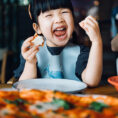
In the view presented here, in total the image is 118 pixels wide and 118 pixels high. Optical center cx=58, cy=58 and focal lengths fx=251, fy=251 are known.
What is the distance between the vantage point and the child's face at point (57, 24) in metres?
1.18

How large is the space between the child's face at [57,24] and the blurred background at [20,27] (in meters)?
1.37

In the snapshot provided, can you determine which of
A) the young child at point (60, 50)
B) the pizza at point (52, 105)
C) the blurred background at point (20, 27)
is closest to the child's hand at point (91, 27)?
the young child at point (60, 50)

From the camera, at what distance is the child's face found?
1.18 meters

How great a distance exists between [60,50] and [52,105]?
2.51ft

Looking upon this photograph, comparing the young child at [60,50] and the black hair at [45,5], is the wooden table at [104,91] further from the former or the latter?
the black hair at [45,5]

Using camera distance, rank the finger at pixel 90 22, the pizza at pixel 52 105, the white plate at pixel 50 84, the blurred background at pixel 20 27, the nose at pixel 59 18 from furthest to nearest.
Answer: the blurred background at pixel 20 27 → the nose at pixel 59 18 → the finger at pixel 90 22 → the white plate at pixel 50 84 → the pizza at pixel 52 105

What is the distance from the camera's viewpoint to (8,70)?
3510 mm

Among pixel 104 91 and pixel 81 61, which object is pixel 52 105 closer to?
pixel 104 91

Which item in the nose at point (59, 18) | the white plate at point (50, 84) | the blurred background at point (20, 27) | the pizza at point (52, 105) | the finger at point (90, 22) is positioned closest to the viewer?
the pizza at point (52, 105)

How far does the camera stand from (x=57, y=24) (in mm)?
1175

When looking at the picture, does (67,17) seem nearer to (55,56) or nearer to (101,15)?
(55,56)

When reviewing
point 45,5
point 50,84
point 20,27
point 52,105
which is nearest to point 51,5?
point 45,5

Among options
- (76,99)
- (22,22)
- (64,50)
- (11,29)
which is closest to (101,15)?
(11,29)

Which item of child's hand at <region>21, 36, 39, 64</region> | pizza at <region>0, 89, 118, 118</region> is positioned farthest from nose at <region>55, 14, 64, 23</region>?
pizza at <region>0, 89, 118, 118</region>
